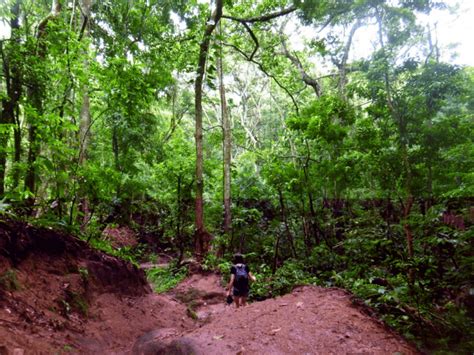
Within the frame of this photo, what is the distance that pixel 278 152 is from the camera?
1684 centimetres

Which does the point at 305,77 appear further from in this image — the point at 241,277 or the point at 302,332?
the point at 302,332

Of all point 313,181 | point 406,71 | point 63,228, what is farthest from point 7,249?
point 406,71

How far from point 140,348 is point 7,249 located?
95.1 inches

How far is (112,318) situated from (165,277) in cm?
647

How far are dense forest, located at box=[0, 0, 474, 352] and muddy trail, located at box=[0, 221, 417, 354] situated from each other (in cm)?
51

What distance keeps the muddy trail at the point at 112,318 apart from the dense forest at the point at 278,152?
20.2 inches

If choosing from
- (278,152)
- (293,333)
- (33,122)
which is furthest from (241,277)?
(278,152)

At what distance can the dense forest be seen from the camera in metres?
5.79

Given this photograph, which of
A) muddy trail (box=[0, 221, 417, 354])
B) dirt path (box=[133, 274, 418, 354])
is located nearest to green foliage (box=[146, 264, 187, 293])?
muddy trail (box=[0, 221, 417, 354])

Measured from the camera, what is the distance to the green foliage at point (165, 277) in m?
11.2

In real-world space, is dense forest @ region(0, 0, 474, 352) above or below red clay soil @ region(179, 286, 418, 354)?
above

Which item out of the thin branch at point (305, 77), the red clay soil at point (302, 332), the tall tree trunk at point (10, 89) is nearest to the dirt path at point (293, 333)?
the red clay soil at point (302, 332)

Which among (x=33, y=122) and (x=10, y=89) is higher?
(x=10, y=89)

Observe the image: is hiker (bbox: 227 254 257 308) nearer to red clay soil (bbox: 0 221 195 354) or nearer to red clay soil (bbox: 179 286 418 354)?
red clay soil (bbox: 0 221 195 354)
